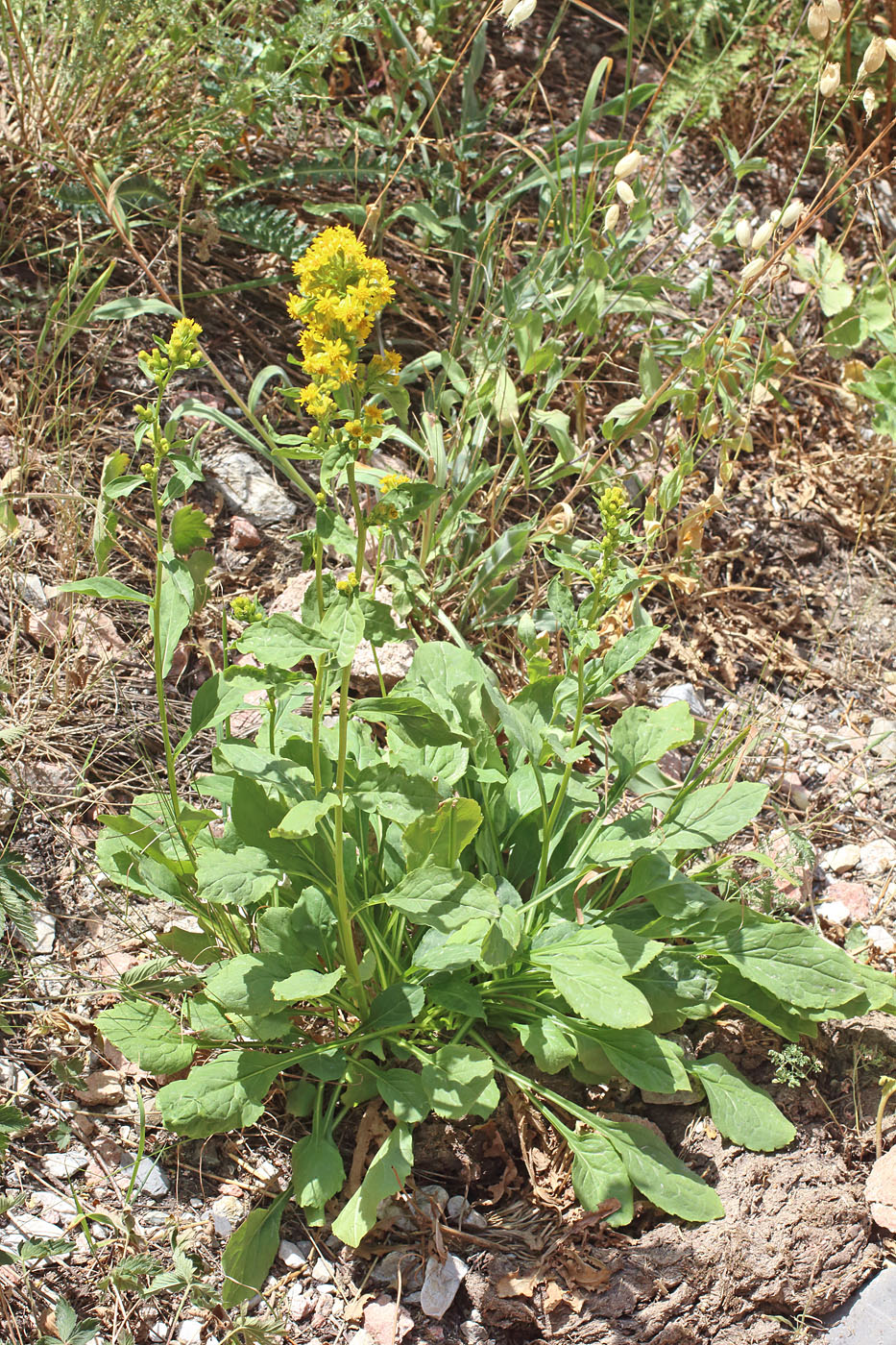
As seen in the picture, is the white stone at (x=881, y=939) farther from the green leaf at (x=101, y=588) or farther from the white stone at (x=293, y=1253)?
the green leaf at (x=101, y=588)

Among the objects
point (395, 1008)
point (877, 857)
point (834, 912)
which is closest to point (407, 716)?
point (395, 1008)

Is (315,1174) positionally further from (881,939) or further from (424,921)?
(881,939)

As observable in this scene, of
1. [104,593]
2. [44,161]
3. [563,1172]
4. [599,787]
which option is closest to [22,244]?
[44,161]

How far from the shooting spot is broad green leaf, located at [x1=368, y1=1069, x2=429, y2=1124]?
1.74m

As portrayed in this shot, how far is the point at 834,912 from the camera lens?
2420 mm

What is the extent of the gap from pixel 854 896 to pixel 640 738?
83 cm

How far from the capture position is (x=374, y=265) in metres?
1.41

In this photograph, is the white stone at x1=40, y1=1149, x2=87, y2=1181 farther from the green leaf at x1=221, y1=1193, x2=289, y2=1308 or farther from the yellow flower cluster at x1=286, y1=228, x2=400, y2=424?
the yellow flower cluster at x1=286, y1=228, x2=400, y2=424

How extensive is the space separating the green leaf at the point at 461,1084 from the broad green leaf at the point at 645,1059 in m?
0.25

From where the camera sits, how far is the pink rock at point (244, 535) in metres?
2.74

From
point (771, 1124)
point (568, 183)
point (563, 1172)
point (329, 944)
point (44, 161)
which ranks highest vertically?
point (568, 183)

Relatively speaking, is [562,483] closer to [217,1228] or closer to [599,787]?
[599,787]

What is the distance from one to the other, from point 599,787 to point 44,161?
7.52 ft

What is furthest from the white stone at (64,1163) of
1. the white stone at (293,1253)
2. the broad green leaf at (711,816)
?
the broad green leaf at (711,816)
